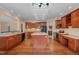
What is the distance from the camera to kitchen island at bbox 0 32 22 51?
2703mm

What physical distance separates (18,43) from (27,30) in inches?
14.5

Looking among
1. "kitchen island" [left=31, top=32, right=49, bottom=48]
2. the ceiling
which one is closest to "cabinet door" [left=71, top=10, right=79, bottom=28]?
the ceiling

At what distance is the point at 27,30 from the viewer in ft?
9.38

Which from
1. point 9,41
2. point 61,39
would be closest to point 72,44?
point 61,39

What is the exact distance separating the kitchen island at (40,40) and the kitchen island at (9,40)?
12.9 inches

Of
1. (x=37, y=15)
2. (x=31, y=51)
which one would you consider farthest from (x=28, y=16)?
(x=31, y=51)

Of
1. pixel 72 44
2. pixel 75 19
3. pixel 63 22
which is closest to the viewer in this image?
pixel 72 44

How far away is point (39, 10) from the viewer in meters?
2.76

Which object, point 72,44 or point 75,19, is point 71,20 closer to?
point 75,19

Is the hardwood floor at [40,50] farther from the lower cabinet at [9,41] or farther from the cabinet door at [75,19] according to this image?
the cabinet door at [75,19]

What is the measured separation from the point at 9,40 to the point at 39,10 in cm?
95

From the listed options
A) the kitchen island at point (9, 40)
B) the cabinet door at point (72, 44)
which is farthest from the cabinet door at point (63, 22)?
the kitchen island at point (9, 40)

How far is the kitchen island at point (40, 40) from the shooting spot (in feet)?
9.24

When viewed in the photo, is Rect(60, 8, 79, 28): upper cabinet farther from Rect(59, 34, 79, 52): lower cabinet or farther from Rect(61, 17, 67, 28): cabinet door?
Rect(59, 34, 79, 52): lower cabinet
